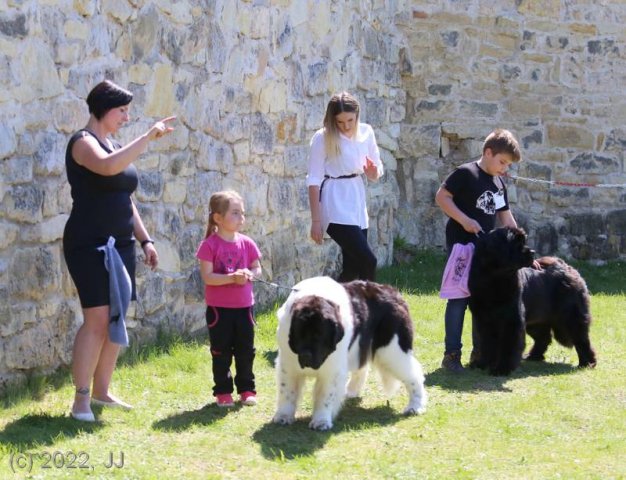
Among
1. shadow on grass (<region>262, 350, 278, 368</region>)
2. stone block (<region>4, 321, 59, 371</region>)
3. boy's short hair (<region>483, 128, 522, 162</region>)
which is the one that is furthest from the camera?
shadow on grass (<region>262, 350, 278, 368</region>)

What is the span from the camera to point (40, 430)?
5.31 meters

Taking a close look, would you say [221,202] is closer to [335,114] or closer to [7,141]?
[7,141]

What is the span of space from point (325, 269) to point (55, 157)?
430cm

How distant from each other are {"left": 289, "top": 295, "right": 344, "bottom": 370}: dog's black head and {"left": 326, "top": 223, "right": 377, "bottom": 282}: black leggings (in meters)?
1.88

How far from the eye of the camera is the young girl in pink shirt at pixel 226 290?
5934 mm

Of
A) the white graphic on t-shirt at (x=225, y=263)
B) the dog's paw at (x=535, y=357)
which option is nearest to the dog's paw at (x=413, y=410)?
the white graphic on t-shirt at (x=225, y=263)

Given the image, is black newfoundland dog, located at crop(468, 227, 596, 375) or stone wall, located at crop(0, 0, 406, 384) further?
black newfoundland dog, located at crop(468, 227, 596, 375)

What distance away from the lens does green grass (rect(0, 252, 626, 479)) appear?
16.1 ft

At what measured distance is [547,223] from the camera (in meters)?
12.4

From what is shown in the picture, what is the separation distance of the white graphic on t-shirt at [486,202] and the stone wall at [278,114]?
6.96 ft

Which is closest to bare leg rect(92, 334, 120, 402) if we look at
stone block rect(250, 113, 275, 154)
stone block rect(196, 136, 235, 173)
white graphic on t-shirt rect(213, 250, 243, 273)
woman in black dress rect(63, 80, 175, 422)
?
woman in black dress rect(63, 80, 175, 422)

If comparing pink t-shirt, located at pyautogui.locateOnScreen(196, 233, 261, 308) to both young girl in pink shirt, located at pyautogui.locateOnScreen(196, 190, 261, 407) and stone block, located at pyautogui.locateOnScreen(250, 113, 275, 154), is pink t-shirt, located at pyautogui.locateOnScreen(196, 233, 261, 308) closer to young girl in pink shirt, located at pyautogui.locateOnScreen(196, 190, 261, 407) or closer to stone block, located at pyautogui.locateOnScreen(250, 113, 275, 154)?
young girl in pink shirt, located at pyautogui.locateOnScreen(196, 190, 261, 407)

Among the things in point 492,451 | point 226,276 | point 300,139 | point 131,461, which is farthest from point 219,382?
point 300,139

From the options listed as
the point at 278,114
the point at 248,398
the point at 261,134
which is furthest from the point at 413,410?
the point at 278,114
